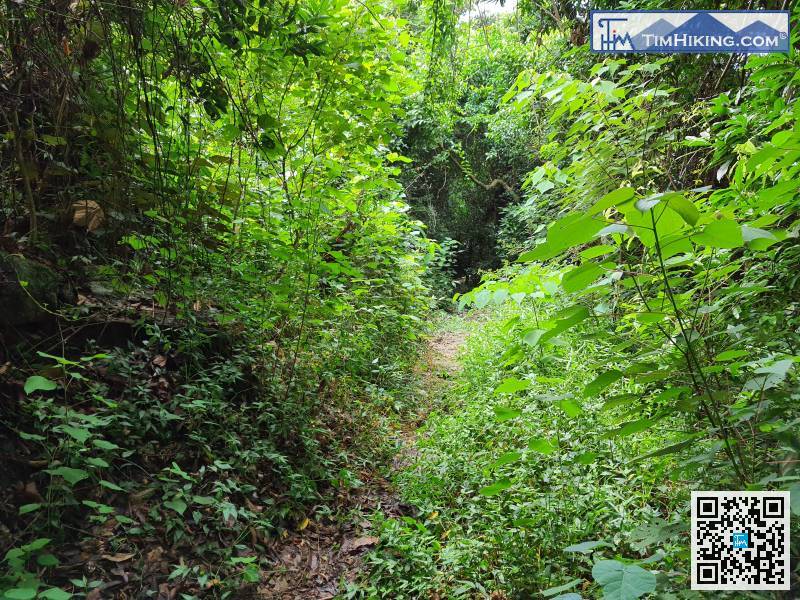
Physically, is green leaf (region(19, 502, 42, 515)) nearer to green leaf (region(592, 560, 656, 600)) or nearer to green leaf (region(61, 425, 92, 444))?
green leaf (region(61, 425, 92, 444))

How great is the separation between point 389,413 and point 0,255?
328 cm

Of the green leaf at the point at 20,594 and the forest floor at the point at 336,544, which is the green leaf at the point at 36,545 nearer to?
the green leaf at the point at 20,594

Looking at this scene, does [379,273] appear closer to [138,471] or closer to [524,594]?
[138,471]

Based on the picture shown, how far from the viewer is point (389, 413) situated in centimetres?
459

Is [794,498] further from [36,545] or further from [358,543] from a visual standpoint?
[36,545]

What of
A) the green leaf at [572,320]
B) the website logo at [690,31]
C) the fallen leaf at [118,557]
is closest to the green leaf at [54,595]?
the fallen leaf at [118,557]

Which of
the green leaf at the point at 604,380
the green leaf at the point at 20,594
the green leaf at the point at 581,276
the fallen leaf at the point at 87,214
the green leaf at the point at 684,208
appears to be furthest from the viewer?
the fallen leaf at the point at 87,214

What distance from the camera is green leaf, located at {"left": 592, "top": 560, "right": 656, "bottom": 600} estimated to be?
942 mm

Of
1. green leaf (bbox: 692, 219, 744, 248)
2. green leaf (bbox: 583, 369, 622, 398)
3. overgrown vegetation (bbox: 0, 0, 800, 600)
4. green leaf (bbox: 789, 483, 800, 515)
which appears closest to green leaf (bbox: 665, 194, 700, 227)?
overgrown vegetation (bbox: 0, 0, 800, 600)

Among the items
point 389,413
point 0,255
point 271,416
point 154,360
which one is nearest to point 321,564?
point 271,416

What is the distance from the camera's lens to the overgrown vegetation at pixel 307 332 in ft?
5.26

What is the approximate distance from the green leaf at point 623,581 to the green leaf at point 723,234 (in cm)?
75

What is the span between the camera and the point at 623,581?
38.5 inches

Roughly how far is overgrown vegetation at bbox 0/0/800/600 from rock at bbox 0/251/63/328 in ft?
0.05
